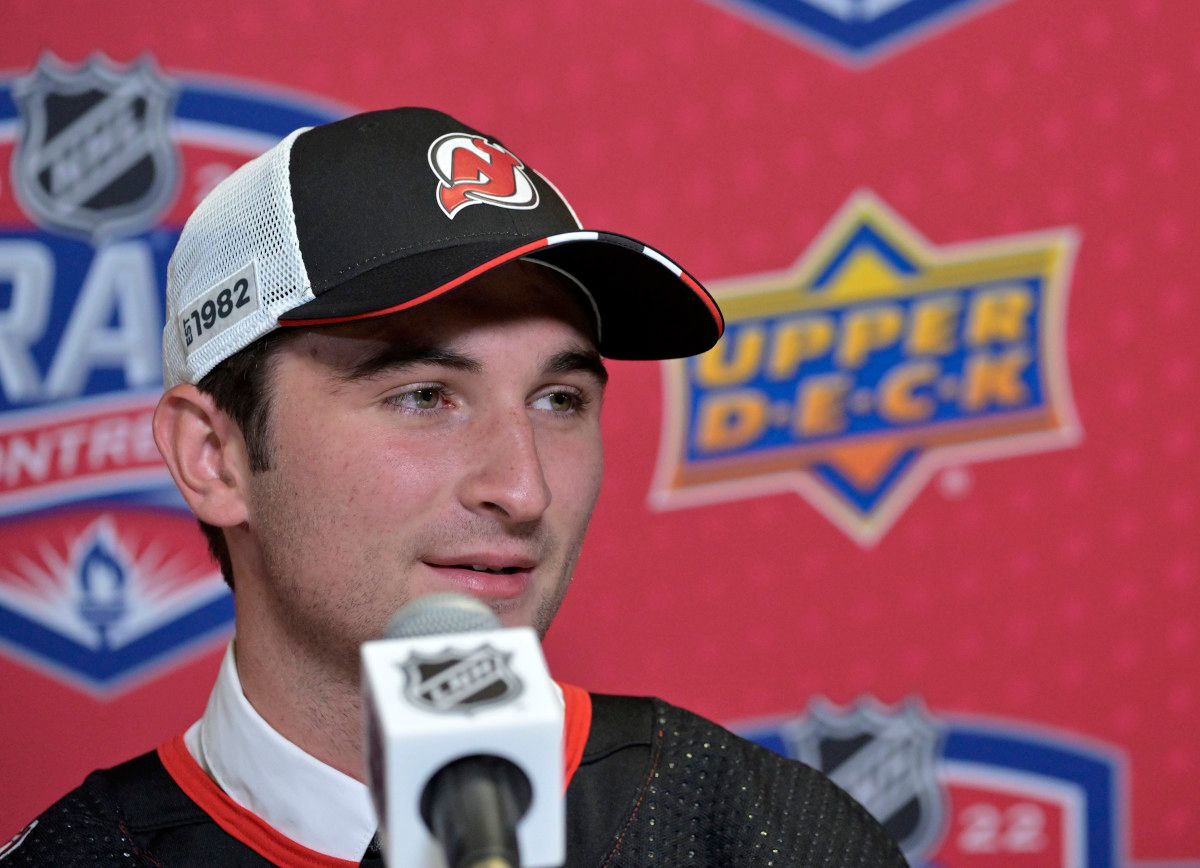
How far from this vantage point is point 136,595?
5.24 feet

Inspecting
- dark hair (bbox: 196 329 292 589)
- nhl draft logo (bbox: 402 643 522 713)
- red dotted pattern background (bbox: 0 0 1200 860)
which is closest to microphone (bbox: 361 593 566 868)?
nhl draft logo (bbox: 402 643 522 713)

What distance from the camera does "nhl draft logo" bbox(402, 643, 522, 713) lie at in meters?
0.50

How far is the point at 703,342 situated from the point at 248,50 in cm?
73

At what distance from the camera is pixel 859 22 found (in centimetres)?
169

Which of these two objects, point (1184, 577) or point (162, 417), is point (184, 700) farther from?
point (1184, 577)

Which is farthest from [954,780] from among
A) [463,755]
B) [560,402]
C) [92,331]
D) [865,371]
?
[463,755]

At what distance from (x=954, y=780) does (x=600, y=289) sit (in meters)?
0.92

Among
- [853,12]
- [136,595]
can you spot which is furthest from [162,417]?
[853,12]

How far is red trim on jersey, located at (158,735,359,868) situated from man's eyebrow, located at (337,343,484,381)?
1.13ft

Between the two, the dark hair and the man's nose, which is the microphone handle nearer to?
the man's nose

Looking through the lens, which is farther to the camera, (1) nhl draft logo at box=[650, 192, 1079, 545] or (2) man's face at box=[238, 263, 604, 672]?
(1) nhl draft logo at box=[650, 192, 1079, 545]

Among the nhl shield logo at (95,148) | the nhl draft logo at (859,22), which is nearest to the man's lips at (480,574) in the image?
the nhl shield logo at (95,148)

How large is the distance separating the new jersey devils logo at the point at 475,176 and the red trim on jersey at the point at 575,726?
1.34 ft

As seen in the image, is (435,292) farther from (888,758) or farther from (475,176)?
(888,758)
